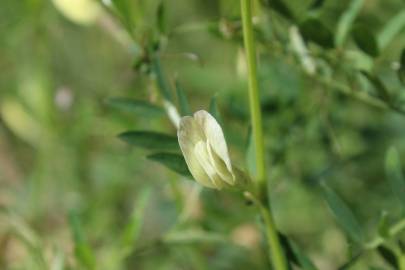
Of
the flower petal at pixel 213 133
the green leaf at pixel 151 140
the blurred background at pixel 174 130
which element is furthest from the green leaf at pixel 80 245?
the flower petal at pixel 213 133

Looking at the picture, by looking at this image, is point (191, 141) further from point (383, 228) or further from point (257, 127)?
point (383, 228)

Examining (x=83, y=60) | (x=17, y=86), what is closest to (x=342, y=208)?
(x=17, y=86)

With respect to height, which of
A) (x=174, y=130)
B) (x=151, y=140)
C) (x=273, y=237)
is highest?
(x=174, y=130)

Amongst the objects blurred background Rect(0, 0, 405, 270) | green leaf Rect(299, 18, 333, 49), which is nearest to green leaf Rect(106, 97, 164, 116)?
blurred background Rect(0, 0, 405, 270)

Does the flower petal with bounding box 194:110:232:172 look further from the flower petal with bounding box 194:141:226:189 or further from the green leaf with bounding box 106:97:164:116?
the green leaf with bounding box 106:97:164:116

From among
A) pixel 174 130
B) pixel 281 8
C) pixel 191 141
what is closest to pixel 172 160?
pixel 191 141
